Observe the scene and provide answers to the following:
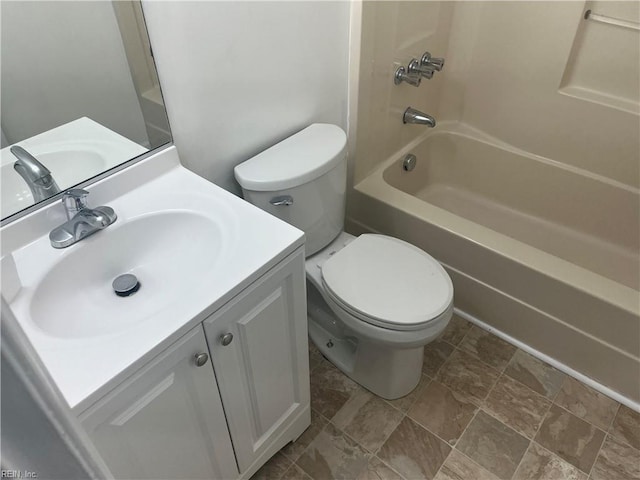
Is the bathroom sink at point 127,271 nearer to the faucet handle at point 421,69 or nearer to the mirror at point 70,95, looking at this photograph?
the mirror at point 70,95

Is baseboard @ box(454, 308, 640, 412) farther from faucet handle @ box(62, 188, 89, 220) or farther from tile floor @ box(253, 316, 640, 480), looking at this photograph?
faucet handle @ box(62, 188, 89, 220)

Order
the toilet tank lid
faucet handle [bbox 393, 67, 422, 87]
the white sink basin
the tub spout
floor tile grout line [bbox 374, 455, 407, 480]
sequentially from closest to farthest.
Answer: the white sink basin, the toilet tank lid, floor tile grout line [bbox 374, 455, 407, 480], faucet handle [bbox 393, 67, 422, 87], the tub spout

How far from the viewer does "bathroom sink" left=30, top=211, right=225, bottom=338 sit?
0.99 meters

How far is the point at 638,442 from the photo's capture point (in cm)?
157

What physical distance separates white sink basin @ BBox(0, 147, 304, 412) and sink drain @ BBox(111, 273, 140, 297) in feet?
0.04

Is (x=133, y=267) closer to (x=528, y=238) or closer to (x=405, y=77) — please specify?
(x=405, y=77)

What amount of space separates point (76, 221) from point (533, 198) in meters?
1.85

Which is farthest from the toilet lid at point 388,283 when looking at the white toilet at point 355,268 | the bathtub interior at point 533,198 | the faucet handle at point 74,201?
the faucet handle at point 74,201

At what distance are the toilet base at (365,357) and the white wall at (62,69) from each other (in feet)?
2.97

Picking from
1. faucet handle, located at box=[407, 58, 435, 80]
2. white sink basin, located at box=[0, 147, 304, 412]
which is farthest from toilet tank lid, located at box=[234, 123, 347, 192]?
faucet handle, located at box=[407, 58, 435, 80]

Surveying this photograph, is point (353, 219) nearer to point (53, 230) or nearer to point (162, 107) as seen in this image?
point (162, 107)

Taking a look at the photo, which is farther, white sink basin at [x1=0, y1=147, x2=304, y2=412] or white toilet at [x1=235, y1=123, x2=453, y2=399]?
white toilet at [x1=235, y1=123, x2=453, y2=399]

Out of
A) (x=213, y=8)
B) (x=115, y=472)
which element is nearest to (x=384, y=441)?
(x=115, y=472)

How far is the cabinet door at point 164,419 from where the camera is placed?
0.87 metres
